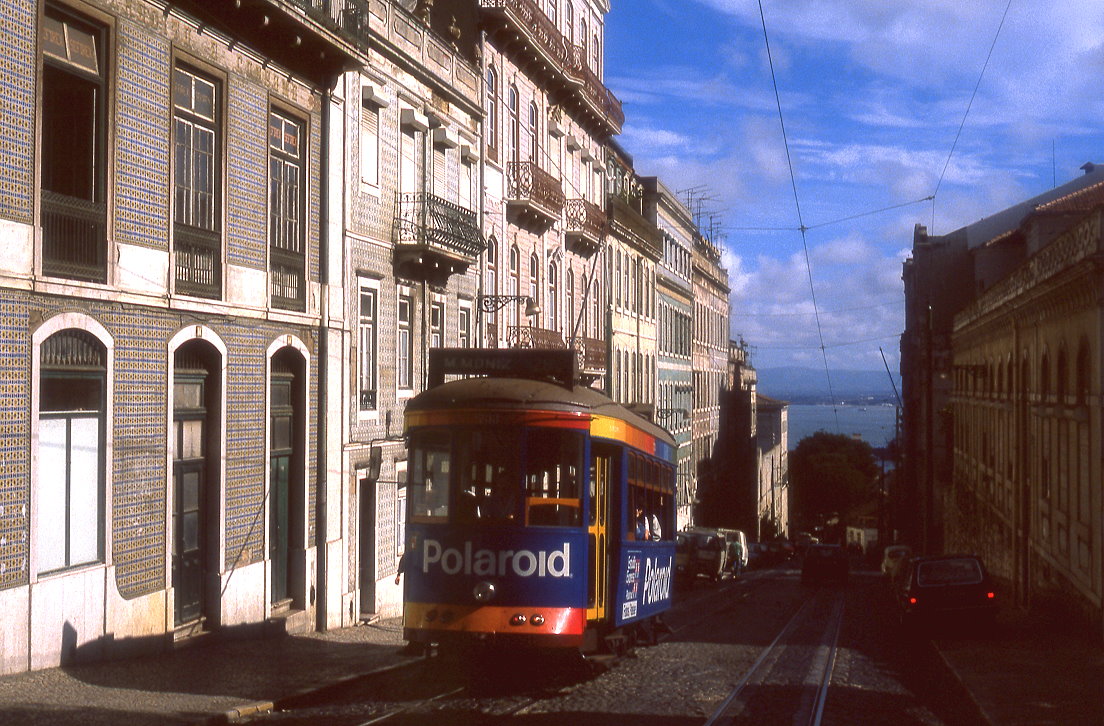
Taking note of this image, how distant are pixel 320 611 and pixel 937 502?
4371 cm

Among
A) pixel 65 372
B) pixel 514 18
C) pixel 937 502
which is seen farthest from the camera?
pixel 937 502

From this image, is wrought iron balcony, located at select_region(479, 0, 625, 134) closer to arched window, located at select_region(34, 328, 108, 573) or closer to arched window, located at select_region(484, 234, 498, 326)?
arched window, located at select_region(484, 234, 498, 326)

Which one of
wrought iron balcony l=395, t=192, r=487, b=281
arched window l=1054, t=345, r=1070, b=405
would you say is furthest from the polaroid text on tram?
arched window l=1054, t=345, r=1070, b=405

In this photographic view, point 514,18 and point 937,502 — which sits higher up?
point 514,18

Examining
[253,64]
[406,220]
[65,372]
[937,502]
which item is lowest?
[937,502]

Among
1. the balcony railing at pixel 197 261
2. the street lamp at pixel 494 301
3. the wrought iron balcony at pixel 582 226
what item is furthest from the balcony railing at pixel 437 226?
the wrought iron balcony at pixel 582 226

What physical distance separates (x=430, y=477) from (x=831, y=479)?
10120 centimetres

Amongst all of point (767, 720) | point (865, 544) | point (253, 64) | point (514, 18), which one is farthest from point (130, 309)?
point (865, 544)

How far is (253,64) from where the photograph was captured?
1828cm

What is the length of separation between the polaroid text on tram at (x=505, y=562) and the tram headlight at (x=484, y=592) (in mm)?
122

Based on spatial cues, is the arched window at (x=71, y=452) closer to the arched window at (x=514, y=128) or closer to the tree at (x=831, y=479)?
the arched window at (x=514, y=128)

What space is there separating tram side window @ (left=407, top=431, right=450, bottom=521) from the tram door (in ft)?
5.10

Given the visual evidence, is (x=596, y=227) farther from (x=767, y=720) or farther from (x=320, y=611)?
(x=767, y=720)

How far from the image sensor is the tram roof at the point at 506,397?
1351 cm
